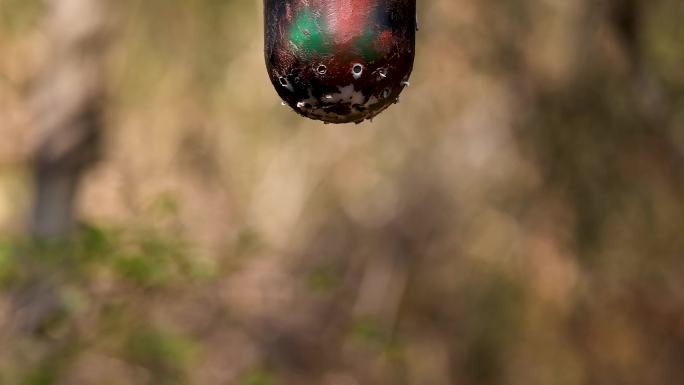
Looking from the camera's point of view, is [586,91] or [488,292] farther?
[488,292]

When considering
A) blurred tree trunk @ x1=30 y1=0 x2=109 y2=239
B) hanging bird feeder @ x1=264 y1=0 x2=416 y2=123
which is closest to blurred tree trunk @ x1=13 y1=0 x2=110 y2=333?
blurred tree trunk @ x1=30 y1=0 x2=109 y2=239

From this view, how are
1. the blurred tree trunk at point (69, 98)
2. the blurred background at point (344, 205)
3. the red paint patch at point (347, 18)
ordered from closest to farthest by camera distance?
the red paint patch at point (347, 18), the blurred background at point (344, 205), the blurred tree trunk at point (69, 98)

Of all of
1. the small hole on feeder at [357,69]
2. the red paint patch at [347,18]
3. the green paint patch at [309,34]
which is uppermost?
the red paint patch at [347,18]

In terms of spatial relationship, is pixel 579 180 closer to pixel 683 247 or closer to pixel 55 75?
pixel 683 247

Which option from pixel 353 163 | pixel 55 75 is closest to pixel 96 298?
pixel 55 75

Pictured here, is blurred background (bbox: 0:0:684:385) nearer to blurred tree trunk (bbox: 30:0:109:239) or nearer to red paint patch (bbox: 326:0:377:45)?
blurred tree trunk (bbox: 30:0:109:239)

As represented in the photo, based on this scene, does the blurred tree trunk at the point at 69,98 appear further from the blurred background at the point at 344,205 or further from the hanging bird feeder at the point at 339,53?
the hanging bird feeder at the point at 339,53

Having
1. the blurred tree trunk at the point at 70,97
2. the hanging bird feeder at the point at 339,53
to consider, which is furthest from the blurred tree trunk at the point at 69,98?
the hanging bird feeder at the point at 339,53
